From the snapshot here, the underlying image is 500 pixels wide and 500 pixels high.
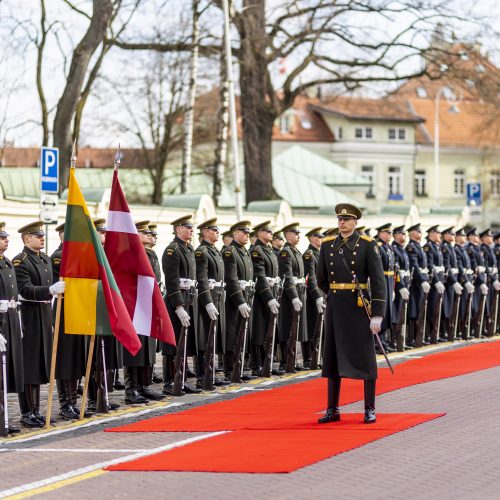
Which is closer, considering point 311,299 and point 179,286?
point 179,286

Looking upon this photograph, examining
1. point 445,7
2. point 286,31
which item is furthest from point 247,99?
point 445,7

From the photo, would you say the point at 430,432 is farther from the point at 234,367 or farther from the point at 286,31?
the point at 286,31

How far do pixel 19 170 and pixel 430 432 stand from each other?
29160mm

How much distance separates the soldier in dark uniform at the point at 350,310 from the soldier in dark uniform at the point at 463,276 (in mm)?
10774

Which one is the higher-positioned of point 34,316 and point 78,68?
point 78,68

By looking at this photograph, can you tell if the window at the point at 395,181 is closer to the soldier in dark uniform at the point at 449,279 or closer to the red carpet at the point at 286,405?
the soldier in dark uniform at the point at 449,279

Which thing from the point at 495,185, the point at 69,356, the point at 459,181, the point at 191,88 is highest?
the point at 191,88

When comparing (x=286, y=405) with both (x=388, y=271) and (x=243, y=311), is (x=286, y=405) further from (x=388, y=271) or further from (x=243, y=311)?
(x=388, y=271)

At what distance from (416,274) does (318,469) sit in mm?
12107

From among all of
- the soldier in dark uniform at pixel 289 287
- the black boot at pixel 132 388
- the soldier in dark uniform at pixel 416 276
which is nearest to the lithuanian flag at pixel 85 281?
the black boot at pixel 132 388

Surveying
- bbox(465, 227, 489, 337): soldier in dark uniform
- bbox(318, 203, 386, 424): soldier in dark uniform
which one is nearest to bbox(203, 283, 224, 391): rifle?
bbox(318, 203, 386, 424): soldier in dark uniform

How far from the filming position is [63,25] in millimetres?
27016

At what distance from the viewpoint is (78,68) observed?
2423 cm

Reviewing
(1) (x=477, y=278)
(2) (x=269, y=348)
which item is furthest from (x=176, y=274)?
(1) (x=477, y=278)
